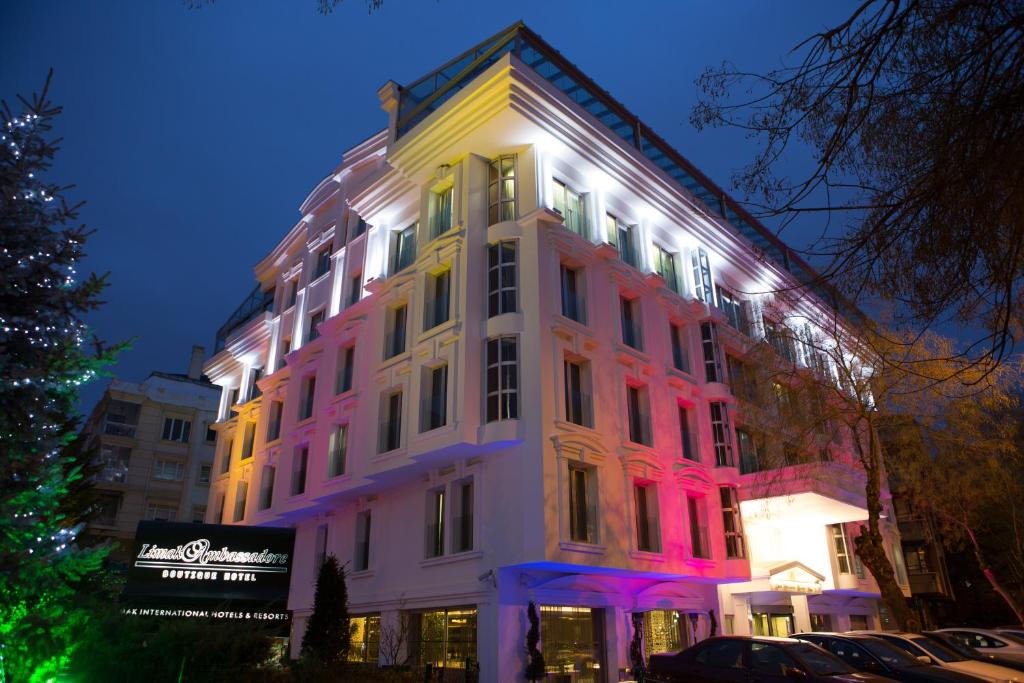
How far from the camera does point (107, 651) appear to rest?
34.1ft

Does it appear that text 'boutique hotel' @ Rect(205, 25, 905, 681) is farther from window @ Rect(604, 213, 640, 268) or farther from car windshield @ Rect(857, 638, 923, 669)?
car windshield @ Rect(857, 638, 923, 669)

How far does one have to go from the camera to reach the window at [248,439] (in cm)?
3255

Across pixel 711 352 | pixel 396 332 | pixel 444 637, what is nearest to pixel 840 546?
pixel 711 352

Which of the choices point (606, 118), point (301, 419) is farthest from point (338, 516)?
point (606, 118)

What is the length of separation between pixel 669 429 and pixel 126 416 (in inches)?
1439

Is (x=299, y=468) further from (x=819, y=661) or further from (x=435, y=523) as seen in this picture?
(x=819, y=661)

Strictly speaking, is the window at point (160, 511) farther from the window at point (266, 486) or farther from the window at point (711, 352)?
the window at point (711, 352)

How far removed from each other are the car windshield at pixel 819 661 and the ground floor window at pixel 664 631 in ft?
35.1

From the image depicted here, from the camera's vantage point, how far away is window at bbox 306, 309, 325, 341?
30.3 metres

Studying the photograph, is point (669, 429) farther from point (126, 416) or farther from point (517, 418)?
point (126, 416)

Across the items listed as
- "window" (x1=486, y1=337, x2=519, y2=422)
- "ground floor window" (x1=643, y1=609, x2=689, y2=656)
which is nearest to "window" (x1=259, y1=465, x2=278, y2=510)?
"window" (x1=486, y1=337, x2=519, y2=422)

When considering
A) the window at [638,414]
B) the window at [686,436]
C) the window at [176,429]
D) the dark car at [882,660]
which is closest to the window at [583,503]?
the window at [638,414]

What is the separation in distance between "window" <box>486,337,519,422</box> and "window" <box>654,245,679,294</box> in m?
9.41

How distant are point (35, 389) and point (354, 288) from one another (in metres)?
18.3
